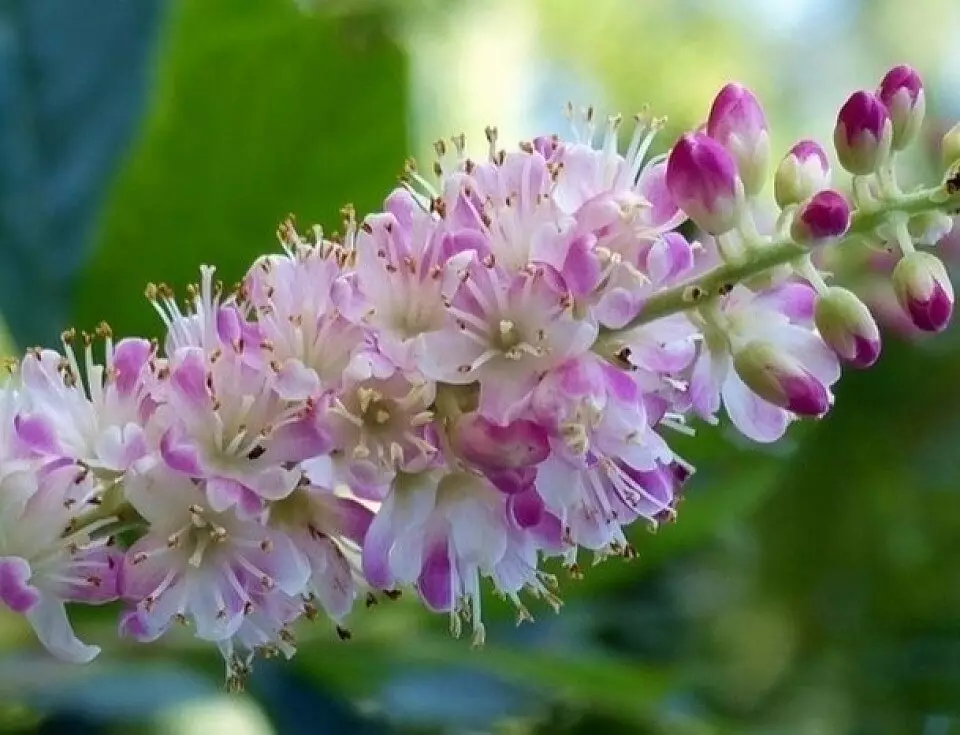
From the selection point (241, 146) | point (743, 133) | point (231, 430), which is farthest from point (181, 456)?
point (241, 146)

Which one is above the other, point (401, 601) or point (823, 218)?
point (823, 218)

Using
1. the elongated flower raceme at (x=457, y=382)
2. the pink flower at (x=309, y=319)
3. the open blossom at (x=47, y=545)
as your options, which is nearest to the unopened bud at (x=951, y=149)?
the elongated flower raceme at (x=457, y=382)

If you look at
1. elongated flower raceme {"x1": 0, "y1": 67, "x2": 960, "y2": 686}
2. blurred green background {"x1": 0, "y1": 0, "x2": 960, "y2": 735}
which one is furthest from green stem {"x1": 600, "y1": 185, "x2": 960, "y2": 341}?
blurred green background {"x1": 0, "y1": 0, "x2": 960, "y2": 735}

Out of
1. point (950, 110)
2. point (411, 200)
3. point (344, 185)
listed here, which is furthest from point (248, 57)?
point (950, 110)

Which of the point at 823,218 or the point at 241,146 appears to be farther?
the point at 241,146

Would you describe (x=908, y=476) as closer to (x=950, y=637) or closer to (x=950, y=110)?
(x=950, y=637)

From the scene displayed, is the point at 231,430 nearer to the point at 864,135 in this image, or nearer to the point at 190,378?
the point at 190,378

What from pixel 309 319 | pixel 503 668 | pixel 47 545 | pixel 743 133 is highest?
pixel 743 133
